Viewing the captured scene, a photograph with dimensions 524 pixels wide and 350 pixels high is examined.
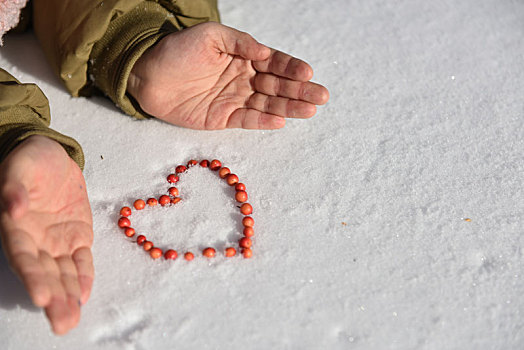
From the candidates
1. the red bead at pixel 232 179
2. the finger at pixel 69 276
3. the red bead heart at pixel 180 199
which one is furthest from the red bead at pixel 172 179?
the finger at pixel 69 276

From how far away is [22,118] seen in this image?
1.17 metres

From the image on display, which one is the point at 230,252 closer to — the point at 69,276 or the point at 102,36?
the point at 69,276

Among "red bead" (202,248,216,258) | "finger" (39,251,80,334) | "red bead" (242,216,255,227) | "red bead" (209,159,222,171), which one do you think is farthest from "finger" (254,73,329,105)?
"finger" (39,251,80,334)

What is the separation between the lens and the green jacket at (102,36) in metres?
1.32

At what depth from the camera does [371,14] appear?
1.72 meters

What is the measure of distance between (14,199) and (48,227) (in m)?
0.10

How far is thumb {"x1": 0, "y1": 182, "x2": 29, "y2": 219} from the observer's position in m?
0.91

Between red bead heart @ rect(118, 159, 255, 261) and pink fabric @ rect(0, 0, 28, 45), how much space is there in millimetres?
608

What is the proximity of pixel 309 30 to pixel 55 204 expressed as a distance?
98 cm

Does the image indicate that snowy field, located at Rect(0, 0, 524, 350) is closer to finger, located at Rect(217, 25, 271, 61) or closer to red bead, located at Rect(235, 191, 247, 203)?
red bead, located at Rect(235, 191, 247, 203)

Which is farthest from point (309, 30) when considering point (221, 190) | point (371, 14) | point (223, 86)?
point (221, 190)

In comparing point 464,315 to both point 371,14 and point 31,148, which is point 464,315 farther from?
point 371,14

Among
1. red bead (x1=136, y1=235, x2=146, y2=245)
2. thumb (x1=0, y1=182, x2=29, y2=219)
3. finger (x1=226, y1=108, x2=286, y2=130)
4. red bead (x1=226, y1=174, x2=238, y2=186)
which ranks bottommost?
red bead (x1=136, y1=235, x2=146, y2=245)

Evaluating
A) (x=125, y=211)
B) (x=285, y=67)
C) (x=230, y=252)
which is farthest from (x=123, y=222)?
(x=285, y=67)
